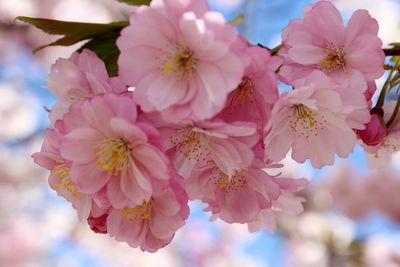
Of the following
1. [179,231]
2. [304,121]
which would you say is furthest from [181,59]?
[179,231]

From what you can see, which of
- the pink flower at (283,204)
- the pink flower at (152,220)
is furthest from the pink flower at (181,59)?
the pink flower at (283,204)

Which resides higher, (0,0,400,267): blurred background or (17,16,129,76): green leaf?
(17,16,129,76): green leaf

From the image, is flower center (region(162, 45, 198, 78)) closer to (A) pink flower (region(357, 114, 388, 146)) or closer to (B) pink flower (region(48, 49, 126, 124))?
(B) pink flower (region(48, 49, 126, 124))

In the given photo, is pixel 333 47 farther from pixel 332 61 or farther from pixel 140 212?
pixel 140 212

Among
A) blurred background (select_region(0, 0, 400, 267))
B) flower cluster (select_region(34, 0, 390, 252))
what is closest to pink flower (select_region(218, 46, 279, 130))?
flower cluster (select_region(34, 0, 390, 252))

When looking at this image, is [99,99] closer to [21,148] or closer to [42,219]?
[21,148]

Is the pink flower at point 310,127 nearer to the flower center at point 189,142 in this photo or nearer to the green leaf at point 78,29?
the flower center at point 189,142
